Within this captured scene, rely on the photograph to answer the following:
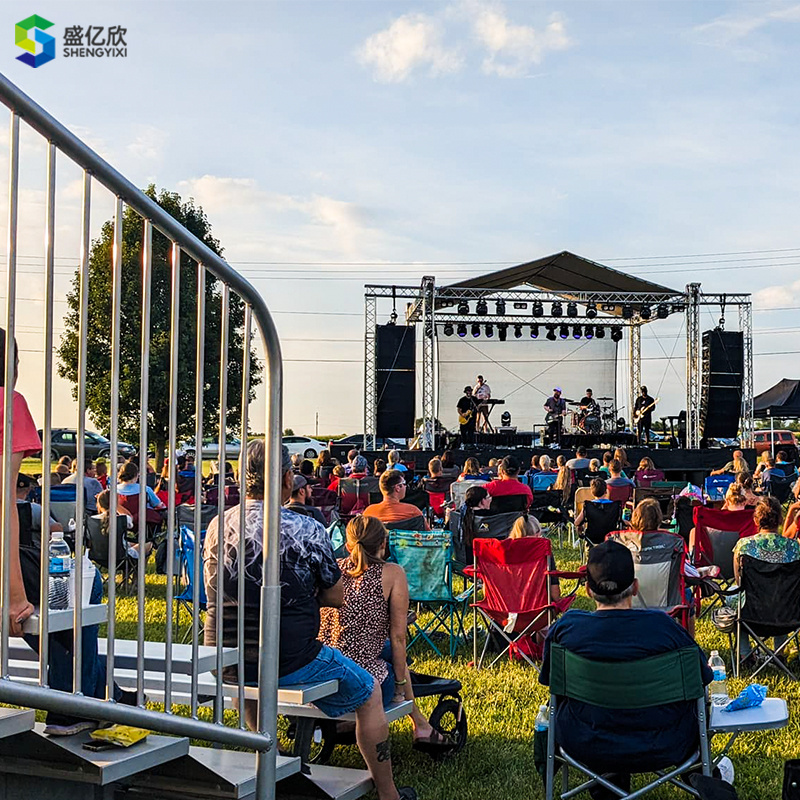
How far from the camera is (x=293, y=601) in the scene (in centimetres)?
350

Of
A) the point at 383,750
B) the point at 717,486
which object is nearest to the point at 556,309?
the point at 717,486

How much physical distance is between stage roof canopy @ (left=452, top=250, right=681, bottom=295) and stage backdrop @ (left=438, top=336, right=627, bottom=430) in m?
2.17

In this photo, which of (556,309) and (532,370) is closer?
(556,309)

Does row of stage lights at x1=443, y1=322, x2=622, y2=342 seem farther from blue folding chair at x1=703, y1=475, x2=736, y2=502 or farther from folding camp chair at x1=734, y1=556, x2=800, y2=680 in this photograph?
folding camp chair at x1=734, y1=556, x2=800, y2=680

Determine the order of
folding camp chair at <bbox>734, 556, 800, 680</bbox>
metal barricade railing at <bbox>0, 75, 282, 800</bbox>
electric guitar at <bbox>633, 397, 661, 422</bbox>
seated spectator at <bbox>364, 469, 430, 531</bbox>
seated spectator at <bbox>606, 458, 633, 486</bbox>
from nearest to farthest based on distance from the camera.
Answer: metal barricade railing at <bbox>0, 75, 282, 800</bbox> → folding camp chair at <bbox>734, 556, 800, 680</bbox> → seated spectator at <bbox>364, 469, 430, 531</bbox> → seated spectator at <bbox>606, 458, 633, 486</bbox> → electric guitar at <bbox>633, 397, 661, 422</bbox>

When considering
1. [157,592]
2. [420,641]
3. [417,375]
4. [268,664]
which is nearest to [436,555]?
[420,641]

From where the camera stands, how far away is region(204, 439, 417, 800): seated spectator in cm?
343

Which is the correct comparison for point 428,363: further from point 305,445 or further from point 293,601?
point 293,601

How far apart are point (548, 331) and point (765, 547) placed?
17.1m

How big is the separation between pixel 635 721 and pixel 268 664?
4.48 ft

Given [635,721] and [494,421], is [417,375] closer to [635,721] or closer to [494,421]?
[494,421]

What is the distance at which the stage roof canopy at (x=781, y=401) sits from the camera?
23.9 meters

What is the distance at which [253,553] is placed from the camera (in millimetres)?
3436

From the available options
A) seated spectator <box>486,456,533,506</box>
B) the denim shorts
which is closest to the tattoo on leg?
the denim shorts
